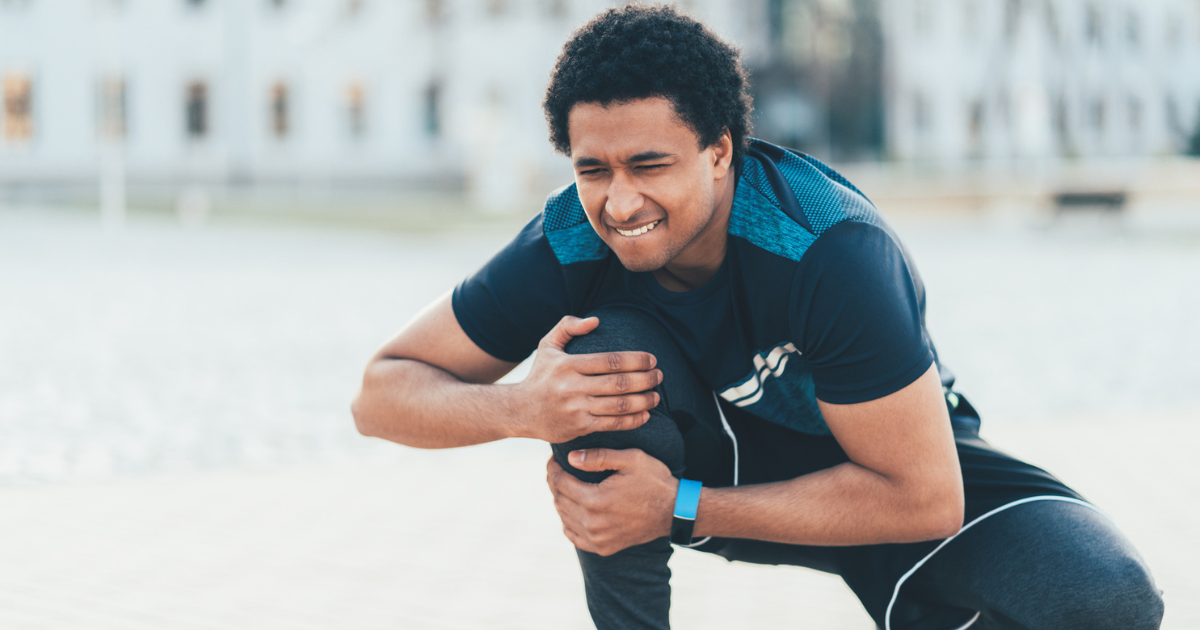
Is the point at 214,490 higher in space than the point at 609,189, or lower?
lower

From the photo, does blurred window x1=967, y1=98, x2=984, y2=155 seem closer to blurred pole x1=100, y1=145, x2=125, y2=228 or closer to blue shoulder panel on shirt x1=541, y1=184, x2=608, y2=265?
blurred pole x1=100, y1=145, x2=125, y2=228

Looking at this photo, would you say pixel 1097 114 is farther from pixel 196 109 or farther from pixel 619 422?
pixel 619 422

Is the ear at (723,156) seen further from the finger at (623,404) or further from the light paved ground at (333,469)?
the light paved ground at (333,469)

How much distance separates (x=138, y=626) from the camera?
3.46m

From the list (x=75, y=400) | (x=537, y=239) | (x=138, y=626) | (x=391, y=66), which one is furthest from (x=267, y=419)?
(x=391, y=66)

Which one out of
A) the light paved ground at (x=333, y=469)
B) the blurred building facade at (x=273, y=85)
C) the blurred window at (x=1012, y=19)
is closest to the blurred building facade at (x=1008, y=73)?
the blurred window at (x=1012, y=19)

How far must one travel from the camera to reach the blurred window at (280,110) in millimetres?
41719

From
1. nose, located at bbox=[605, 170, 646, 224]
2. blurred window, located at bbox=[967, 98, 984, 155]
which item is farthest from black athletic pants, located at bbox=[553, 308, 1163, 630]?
blurred window, located at bbox=[967, 98, 984, 155]

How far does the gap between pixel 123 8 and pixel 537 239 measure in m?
42.1

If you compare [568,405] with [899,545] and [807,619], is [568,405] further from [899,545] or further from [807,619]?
[807,619]

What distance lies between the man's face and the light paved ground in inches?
57.4

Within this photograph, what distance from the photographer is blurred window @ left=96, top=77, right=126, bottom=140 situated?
3819cm

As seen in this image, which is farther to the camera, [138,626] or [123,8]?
[123,8]

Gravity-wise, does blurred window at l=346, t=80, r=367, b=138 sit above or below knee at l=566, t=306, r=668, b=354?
above
